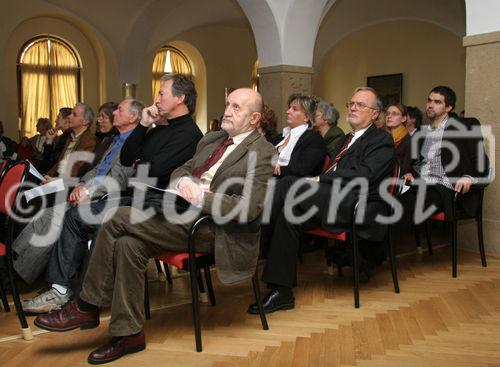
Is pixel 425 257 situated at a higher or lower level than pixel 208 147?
lower

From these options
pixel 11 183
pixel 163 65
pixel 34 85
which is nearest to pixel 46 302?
pixel 11 183

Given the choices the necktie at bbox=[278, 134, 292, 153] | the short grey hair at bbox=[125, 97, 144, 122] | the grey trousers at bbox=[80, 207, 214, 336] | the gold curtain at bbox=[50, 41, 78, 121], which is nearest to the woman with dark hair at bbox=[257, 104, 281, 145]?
the necktie at bbox=[278, 134, 292, 153]

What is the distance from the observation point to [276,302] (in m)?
3.35

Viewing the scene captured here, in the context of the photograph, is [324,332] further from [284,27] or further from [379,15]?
[379,15]

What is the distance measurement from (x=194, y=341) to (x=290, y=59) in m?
4.71

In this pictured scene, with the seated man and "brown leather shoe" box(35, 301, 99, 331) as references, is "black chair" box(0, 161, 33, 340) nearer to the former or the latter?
"brown leather shoe" box(35, 301, 99, 331)

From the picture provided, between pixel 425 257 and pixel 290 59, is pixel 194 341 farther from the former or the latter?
pixel 290 59

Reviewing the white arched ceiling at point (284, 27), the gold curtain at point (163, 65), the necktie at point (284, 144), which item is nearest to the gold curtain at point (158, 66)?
the gold curtain at point (163, 65)

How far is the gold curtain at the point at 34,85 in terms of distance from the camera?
1086 centimetres

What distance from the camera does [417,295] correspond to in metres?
3.63

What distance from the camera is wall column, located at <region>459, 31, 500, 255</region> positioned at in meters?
4.62

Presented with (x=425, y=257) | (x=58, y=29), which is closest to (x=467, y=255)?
(x=425, y=257)

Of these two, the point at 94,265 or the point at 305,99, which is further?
the point at 305,99

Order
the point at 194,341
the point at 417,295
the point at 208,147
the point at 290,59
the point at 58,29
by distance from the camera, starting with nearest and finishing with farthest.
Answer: the point at 194,341, the point at 208,147, the point at 417,295, the point at 290,59, the point at 58,29
